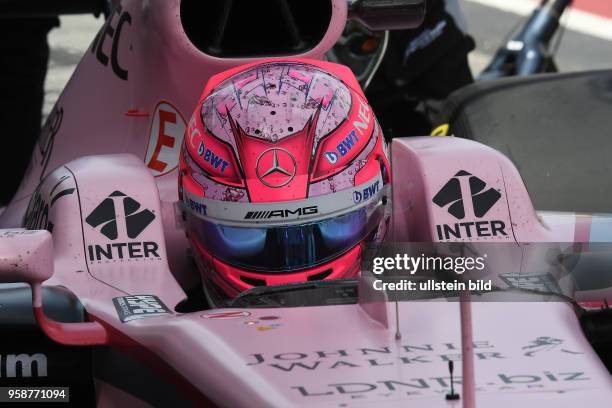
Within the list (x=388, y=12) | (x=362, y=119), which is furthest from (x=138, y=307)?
(x=388, y=12)

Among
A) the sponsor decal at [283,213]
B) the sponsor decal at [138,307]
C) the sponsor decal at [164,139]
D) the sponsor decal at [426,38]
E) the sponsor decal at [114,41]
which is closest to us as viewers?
the sponsor decal at [138,307]

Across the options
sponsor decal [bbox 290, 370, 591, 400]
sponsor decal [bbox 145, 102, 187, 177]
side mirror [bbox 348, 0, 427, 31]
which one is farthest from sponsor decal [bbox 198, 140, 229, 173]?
side mirror [bbox 348, 0, 427, 31]

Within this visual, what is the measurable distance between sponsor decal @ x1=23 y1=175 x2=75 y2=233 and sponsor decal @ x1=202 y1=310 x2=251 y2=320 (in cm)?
83

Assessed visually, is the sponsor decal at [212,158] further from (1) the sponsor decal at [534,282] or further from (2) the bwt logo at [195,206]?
(1) the sponsor decal at [534,282]

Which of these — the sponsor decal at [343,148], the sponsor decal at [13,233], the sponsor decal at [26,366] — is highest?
the sponsor decal at [13,233]

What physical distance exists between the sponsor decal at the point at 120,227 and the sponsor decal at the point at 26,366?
0.53m

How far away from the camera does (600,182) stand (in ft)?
18.3

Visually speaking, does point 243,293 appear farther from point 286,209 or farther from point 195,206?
point 195,206

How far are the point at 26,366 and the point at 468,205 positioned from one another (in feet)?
4.21

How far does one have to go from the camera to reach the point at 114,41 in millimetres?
4762

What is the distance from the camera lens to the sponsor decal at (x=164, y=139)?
15.0 ft

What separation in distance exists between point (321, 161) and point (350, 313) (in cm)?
59

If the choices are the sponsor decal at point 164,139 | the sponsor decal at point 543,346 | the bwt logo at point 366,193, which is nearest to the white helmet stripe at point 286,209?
the bwt logo at point 366,193

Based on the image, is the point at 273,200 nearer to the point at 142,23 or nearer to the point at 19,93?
the point at 142,23
